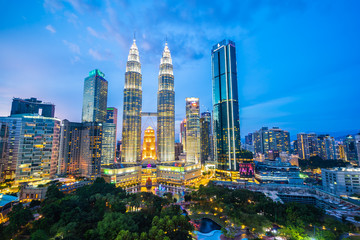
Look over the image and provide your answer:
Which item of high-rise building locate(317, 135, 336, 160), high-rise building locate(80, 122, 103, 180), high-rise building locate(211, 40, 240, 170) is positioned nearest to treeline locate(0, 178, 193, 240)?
high-rise building locate(80, 122, 103, 180)

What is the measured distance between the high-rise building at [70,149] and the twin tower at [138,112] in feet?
111

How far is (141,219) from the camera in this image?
40.8 metres

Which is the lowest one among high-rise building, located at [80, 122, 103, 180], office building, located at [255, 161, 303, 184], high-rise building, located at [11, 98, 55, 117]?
office building, located at [255, 161, 303, 184]

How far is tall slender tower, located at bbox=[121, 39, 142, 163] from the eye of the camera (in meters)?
145

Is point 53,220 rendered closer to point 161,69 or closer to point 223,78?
point 223,78

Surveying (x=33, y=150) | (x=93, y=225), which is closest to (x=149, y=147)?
(x=33, y=150)

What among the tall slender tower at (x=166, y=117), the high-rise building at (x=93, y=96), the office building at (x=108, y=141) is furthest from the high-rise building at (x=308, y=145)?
the high-rise building at (x=93, y=96)

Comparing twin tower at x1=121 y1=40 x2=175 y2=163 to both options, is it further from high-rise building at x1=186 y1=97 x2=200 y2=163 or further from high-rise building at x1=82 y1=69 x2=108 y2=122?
high-rise building at x1=82 y1=69 x2=108 y2=122

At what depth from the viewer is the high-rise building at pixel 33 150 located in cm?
8188

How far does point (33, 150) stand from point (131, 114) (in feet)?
239

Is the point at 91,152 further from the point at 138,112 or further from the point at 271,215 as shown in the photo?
the point at 271,215

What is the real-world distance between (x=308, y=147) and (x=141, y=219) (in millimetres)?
199491

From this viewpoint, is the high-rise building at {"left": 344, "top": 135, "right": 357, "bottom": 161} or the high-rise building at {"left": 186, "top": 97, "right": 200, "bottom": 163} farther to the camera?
the high-rise building at {"left": 186, "top": 97, "right": 200, "bottom": 163}

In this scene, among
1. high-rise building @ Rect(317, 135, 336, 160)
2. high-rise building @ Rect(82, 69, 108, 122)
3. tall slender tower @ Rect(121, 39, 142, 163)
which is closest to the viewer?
tall slender tower @ Rect(121, 39, 142, 163)
